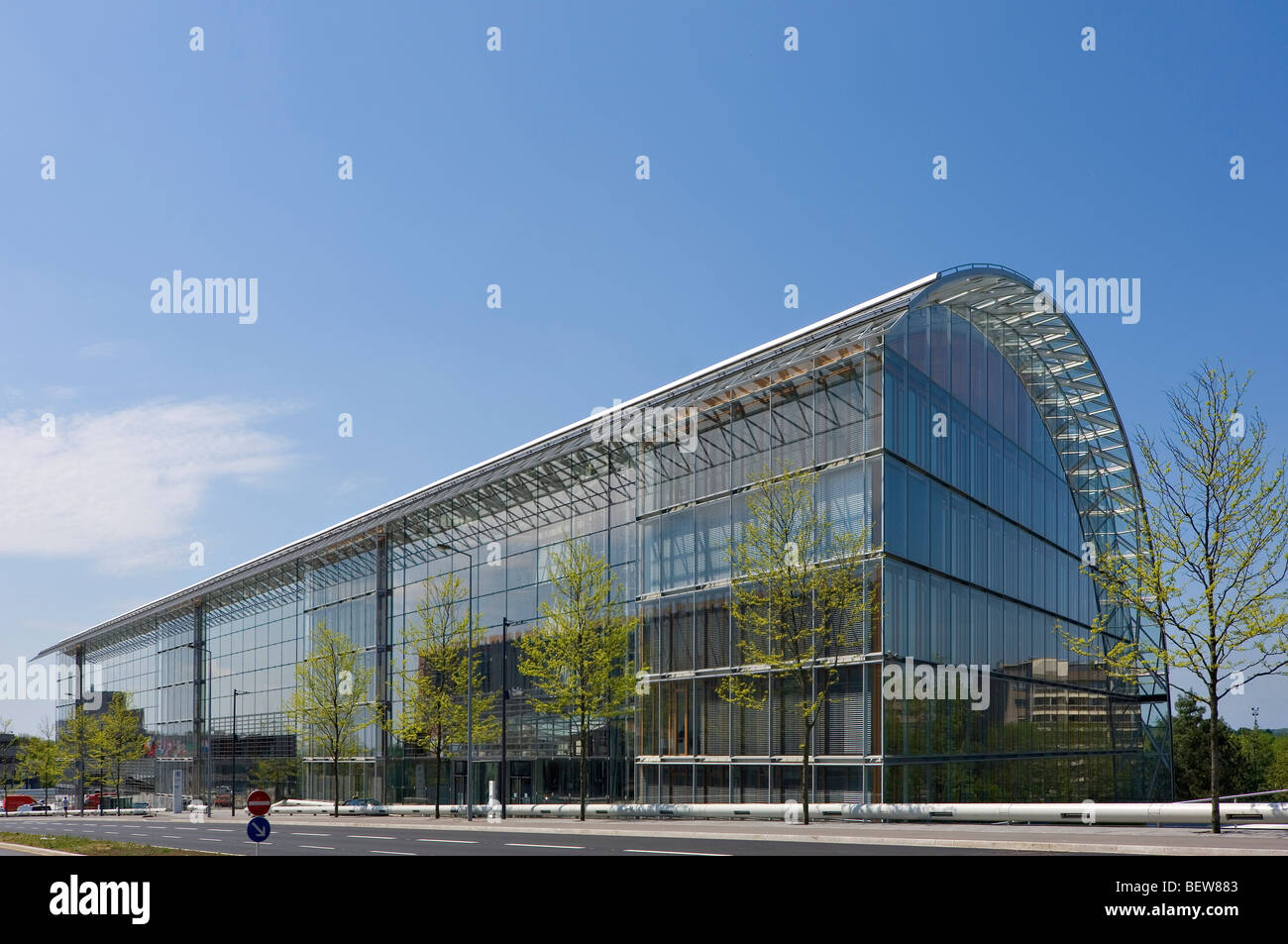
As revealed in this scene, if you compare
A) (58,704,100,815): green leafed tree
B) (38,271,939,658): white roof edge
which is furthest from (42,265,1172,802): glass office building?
(58,704,100,815): green leafed tree

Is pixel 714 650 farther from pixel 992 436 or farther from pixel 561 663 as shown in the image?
pixel 992 436

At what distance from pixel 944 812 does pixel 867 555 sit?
8465 mm

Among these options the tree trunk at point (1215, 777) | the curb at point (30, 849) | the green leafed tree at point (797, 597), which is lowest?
the curb at point (30, 849)

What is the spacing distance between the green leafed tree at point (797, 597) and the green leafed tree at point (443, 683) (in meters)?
18.1

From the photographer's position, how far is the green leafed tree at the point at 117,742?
335 ft

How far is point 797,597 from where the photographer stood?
37.1 metres

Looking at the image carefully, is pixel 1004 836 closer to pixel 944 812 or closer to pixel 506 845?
pixel 944 812

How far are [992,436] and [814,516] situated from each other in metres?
15.0

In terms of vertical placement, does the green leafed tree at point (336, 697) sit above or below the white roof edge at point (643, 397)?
below

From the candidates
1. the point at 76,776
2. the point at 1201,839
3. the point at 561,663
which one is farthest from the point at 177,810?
the point at 1201,839

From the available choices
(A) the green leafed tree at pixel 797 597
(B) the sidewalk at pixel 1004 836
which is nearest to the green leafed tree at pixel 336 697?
(B) the sidewalk at pixel 1004 836

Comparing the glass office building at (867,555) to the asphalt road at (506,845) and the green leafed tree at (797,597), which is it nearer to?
Answer: the green leafed tree at (797,597)

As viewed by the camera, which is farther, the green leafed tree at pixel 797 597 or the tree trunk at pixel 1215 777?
the green leafed tree at pixel 797 597

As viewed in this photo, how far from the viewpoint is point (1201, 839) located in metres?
22.7
